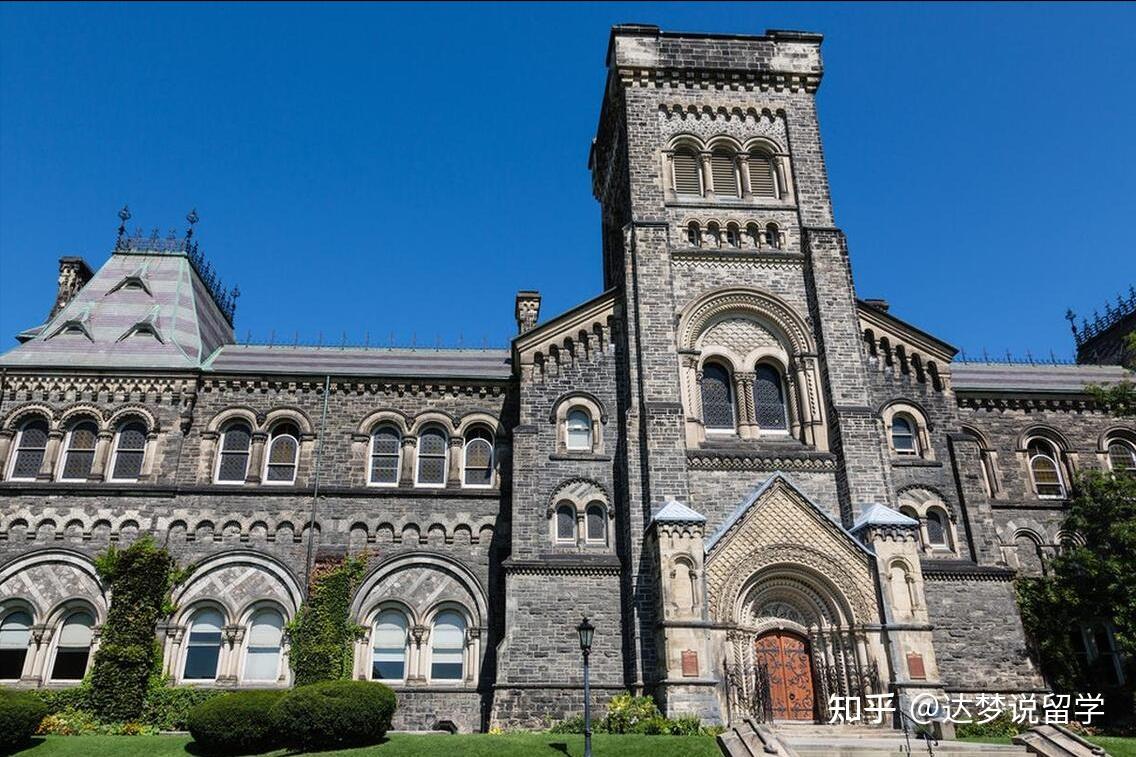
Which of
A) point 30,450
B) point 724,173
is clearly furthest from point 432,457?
point 724,173

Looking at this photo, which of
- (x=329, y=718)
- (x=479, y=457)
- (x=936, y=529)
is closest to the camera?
(x=329, y=718)

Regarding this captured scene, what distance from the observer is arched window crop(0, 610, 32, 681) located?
958 inches

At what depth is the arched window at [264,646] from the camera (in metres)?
24.7

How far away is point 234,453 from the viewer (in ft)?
89.6

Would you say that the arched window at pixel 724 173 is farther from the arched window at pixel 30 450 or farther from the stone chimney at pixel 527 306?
the arched window at pixel 30 450

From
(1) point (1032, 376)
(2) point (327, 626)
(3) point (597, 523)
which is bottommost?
(2) point (327, 626)

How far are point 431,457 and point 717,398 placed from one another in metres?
9.48

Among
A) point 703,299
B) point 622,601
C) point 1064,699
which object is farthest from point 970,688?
point 703,299

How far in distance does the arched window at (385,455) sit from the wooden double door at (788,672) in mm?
12492

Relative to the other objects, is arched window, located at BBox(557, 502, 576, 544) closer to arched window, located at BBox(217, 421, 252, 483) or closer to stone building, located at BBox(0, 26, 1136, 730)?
stone building, located at BBox(0, 26, 1136, 730)

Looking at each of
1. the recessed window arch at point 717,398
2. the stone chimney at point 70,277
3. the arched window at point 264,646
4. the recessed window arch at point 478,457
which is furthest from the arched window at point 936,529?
the stone chimney at point 70,277

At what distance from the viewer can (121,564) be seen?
80.7ft

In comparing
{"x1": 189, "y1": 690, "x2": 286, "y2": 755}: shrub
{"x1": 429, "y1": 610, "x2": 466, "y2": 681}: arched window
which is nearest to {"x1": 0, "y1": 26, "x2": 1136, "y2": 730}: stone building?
{"x1": 429, "y1": 610, "x2": 466, "y2": 681}: arched window

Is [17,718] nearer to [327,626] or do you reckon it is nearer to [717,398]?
[327,626]
